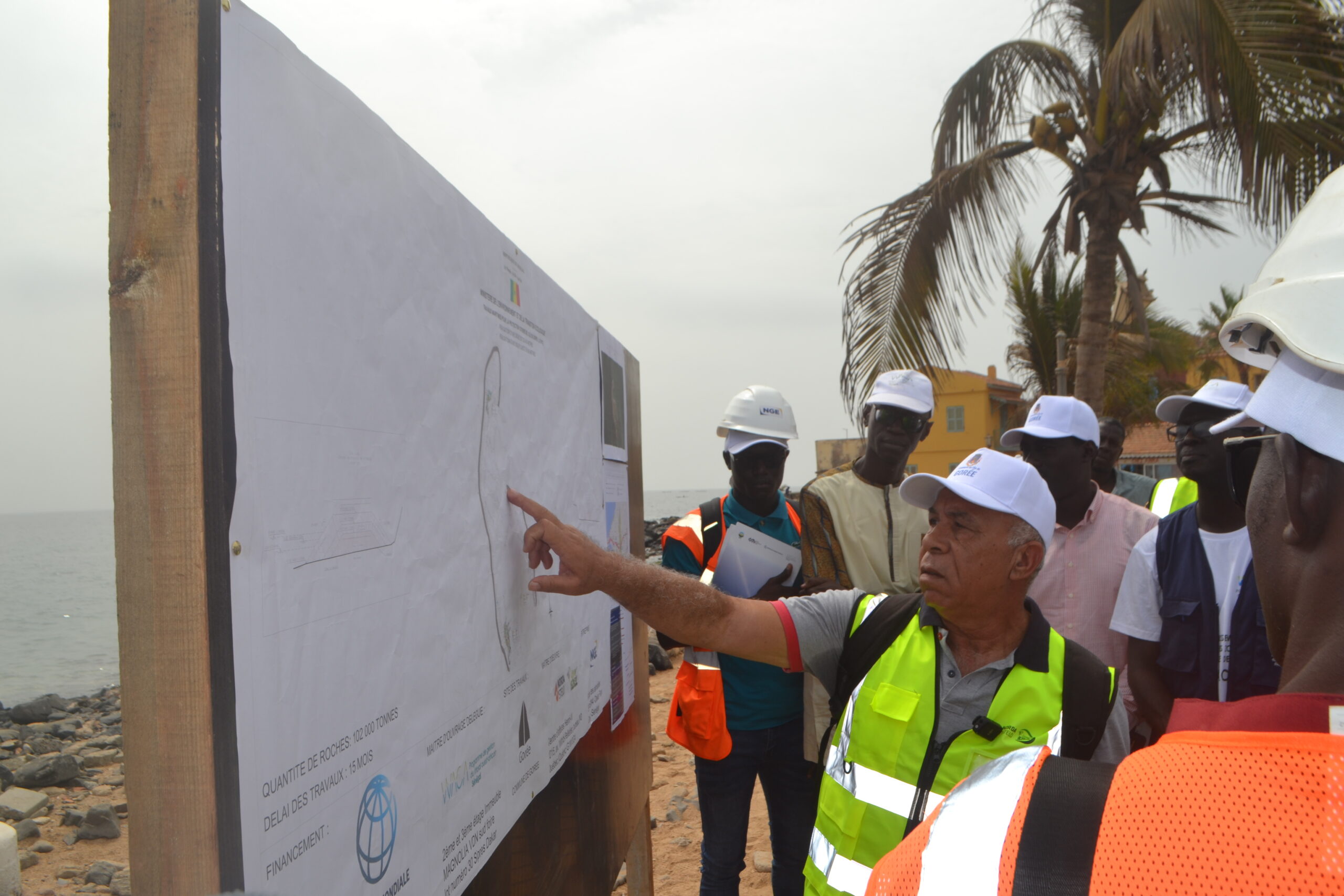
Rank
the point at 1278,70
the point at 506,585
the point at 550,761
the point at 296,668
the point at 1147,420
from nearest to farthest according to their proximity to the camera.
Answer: the point at 296,668
the point at 506,585
the point at 550,761
the point at 1278,70
the point at 1147,420

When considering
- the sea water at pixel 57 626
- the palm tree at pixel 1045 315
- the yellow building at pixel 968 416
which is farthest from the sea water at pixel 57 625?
the yellow building at pixel 968 416

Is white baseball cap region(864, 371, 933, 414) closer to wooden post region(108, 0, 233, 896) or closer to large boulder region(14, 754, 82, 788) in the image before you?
wooden post region(108, 0, 233, 896)

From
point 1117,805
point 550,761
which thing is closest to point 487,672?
point 550,761

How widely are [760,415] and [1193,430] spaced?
169 cm

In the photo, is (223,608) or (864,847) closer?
(223,608)

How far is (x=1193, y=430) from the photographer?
325 cm

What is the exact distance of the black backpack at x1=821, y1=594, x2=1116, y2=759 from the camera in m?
1.94

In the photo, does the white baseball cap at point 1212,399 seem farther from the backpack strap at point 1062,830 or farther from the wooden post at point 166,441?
the wooden post at point 166,441

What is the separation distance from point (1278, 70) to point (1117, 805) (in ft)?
22.1

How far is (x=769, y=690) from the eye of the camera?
309cm

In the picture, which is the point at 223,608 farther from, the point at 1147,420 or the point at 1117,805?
the point at 1147,420

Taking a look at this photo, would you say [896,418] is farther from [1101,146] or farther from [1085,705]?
[1101,146]

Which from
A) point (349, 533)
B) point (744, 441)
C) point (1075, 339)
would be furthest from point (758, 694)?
point (1075, 339)

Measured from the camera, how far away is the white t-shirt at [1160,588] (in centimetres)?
279
